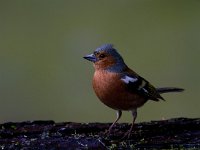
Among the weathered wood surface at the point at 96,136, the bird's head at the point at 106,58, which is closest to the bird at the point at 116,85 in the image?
the bird's head at the point at 106,58

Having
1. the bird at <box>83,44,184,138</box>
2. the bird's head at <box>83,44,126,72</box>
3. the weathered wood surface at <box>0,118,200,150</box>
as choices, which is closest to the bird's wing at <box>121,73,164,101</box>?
the bird at <box>83,44,184,138</box>

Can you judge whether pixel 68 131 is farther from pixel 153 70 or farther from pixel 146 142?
pixel 153 70

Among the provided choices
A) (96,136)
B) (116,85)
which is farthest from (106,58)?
(96,136)

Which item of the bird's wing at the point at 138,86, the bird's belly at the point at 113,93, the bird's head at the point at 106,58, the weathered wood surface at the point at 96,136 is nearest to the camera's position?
the weathered wood surface at the point at 96,136

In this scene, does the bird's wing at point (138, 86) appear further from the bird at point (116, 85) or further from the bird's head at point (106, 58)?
the bird's head at point (106, 58)

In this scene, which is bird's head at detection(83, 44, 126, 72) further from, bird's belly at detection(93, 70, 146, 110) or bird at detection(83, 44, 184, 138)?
bird's belly at detection(93, 70, 146, 110)
